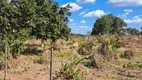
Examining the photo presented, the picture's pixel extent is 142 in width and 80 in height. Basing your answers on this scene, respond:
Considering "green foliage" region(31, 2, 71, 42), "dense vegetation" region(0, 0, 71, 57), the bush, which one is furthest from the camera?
"green foliage" region(31, 2, 71, 42)

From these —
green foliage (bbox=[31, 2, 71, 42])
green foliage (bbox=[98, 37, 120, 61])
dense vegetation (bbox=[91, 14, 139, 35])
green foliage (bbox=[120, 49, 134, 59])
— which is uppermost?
dense vegetation (bbox=[91, 14, 139, 35])

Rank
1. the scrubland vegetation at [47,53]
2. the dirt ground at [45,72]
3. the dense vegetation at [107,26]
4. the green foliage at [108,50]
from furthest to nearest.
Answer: the dense vegetation at [107,26] < the green foliage at [108,50] < the scrubland vegetation at [47,53] < the dirt ground at [45,72]

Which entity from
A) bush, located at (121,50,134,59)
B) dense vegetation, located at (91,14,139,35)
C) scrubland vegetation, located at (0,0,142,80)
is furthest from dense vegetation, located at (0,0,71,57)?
dense vegetation, located at (91,14,139,35)

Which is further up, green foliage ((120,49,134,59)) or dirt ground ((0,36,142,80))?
green foliage ((120,49,134,59))

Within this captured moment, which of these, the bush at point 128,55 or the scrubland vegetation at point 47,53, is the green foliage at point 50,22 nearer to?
the scrubland vegetation at point 47,53

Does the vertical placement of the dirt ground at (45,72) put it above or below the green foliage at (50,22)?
below

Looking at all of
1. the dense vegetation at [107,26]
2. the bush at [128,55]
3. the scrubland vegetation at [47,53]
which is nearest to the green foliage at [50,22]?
the scrubland vegetation at [47,53]

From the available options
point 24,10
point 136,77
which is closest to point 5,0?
point 24,10

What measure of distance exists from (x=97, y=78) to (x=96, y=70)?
63.7 inches

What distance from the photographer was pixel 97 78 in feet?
35.1

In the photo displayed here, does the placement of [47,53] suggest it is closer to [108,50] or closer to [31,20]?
[31,20]

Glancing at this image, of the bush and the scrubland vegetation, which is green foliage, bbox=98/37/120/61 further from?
the bush

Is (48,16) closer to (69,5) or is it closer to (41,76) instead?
(69,5)

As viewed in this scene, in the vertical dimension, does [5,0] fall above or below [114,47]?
above
